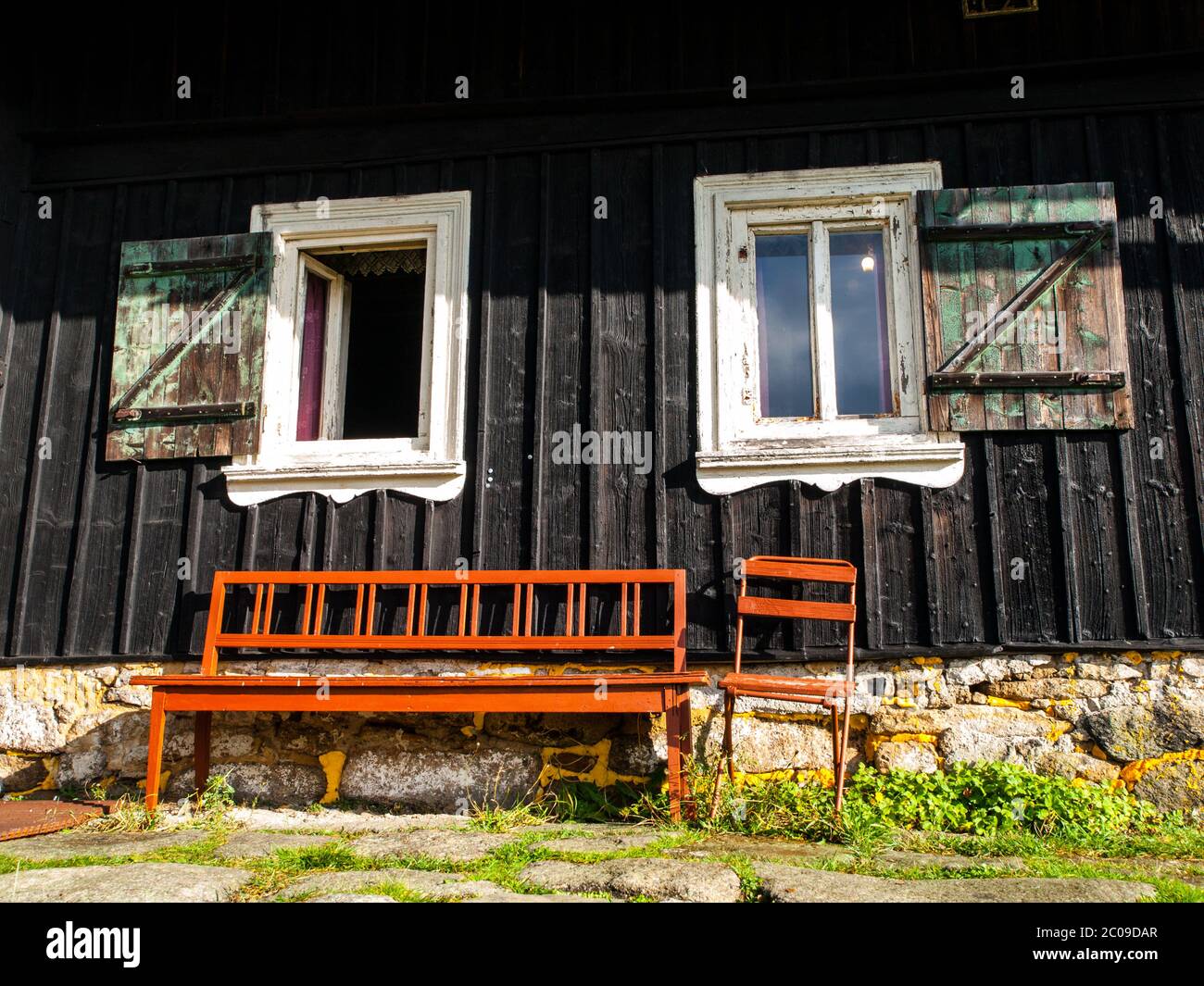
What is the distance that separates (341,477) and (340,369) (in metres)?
0.87

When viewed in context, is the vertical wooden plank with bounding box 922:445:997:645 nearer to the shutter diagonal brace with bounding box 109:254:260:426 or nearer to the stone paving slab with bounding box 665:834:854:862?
the stone paving slab with bounding box 665:834:854:862

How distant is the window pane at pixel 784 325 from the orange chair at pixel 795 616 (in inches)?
33.9

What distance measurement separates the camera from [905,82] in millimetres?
5297

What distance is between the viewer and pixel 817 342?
5.19 m

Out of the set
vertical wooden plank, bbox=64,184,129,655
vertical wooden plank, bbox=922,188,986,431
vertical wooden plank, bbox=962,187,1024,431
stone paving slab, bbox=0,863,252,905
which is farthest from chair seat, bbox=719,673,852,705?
vertical wooden plank, bbox=64,184,129,655

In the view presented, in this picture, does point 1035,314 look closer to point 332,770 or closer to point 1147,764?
point 1147,764

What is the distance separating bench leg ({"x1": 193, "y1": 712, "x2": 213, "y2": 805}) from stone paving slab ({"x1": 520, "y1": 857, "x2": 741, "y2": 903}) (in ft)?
7.58

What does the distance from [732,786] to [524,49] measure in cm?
419

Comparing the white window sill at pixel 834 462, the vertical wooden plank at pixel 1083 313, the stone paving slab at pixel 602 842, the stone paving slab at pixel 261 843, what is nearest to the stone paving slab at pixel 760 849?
the stone paving slab at pixel 602 842

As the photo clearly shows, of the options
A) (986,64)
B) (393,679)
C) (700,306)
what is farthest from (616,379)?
(986,64)

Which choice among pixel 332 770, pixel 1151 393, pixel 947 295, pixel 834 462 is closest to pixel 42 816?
pixel 332 770

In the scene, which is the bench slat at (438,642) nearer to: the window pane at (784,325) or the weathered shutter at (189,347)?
the weathered shutter at (189,347)

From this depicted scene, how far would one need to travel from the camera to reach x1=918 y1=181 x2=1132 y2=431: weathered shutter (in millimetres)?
4879

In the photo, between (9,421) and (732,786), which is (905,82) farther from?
(9,421)
